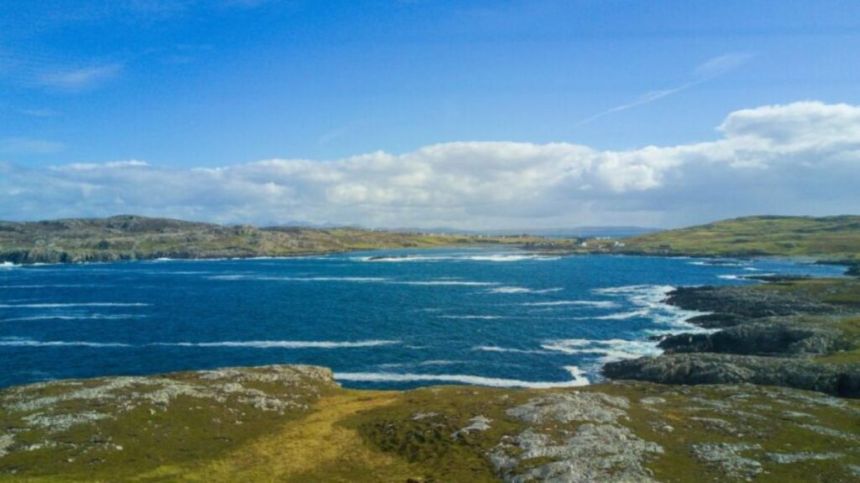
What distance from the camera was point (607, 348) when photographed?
374ft

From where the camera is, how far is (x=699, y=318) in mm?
140250

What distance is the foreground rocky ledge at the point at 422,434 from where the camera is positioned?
4716 centimetres

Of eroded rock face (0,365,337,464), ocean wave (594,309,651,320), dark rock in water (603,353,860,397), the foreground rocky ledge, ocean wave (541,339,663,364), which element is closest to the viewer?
the foreground rocky ledge

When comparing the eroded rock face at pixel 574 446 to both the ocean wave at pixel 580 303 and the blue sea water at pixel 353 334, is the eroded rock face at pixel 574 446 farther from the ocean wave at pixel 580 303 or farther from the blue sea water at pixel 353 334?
the ocean wave at pixel 580 303

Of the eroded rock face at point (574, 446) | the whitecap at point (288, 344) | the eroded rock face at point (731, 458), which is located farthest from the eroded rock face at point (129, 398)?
the eroded rock face at point (731, 458)

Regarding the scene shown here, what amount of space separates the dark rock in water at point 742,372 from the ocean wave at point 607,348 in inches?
485

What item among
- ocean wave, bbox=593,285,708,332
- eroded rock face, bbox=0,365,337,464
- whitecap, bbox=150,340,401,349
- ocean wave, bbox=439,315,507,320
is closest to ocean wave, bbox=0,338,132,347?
whitecap, bbox=150,340,401,349

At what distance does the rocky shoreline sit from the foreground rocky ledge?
927 centimetres

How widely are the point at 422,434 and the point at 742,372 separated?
5019 cm

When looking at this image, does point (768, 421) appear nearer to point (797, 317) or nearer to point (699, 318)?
point (797, 317)

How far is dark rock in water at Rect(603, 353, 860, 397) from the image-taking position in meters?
73.2

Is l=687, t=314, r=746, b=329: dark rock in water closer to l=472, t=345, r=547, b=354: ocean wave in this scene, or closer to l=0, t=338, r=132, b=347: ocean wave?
l=472, t=345, r=547, b=354: ocean wave

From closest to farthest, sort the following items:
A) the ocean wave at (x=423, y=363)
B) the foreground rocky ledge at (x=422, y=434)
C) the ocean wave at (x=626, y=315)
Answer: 1. the foreground rocky ledge at (x=422, y=434)
2. the ocean wave at (x=423, y=363)
3. the ocean wave at (x=626, y=315)

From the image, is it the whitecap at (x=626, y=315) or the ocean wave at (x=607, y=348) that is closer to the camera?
the ocean wave at (x=607, y=348)
